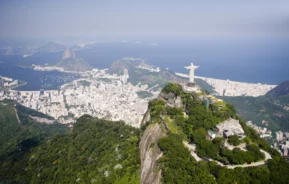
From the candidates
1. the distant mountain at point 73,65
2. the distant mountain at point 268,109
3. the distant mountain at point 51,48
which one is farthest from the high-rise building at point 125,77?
the distant mountain at point 51,48

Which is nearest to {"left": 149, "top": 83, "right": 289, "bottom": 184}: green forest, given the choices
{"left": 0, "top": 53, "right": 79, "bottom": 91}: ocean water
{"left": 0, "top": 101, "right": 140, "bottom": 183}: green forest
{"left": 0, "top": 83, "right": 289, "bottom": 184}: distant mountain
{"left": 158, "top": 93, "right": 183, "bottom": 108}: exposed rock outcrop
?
{"left": 0, "top": 83, "right": 289, "bottom": 184}: distant mountain

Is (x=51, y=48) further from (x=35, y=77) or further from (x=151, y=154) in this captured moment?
(x=151, y=154)

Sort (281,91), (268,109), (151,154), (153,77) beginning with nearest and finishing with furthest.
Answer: (151,154) → (268,109) → (281,91) → (153,77)

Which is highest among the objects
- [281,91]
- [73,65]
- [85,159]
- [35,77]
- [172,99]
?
[172,99]

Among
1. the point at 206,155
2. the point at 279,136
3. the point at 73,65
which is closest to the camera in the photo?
the point at 206,155

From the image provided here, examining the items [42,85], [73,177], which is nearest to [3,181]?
[73,177]

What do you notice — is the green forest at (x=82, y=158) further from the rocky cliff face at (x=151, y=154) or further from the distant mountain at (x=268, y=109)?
the distant mountain at (x=268, y=109)

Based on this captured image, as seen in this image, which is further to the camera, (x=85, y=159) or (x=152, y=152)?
(x=85, y=159)

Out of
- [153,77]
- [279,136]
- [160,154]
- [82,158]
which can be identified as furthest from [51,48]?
[160,154]

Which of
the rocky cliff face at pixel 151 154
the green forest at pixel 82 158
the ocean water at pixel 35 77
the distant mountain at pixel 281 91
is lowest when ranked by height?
the ocean water at pixel 35 77
